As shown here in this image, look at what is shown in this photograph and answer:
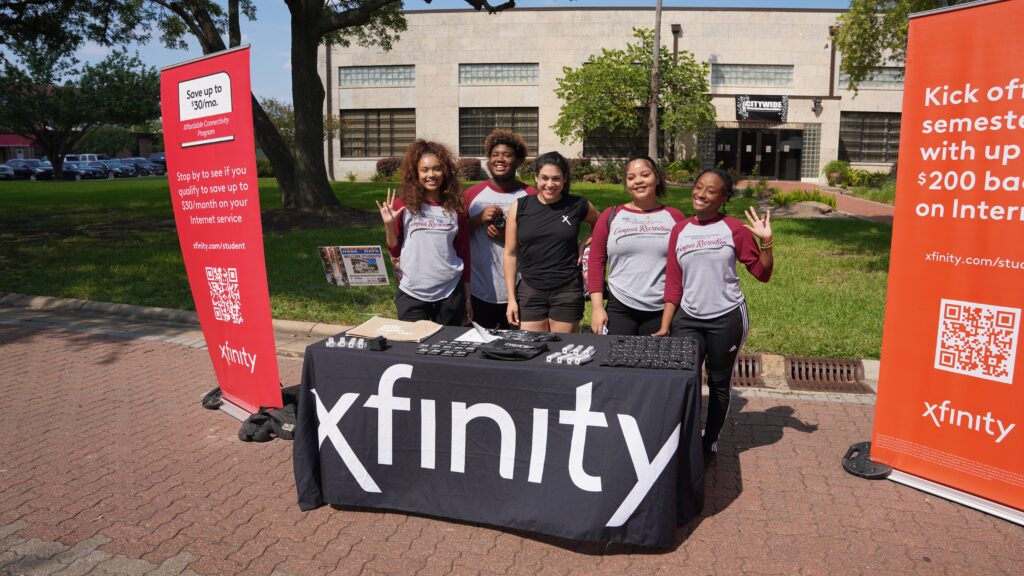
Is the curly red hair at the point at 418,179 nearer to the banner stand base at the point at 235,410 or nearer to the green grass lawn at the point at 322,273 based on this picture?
the banner stand base at the point at 235,410

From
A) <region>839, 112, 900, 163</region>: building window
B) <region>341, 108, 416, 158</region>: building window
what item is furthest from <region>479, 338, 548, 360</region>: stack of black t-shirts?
<region>839, 112, 900, 163</region>: building window

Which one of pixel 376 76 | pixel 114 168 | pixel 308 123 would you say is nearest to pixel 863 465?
pixel 308 123

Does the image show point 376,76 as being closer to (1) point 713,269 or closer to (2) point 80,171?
(2) point 80,171

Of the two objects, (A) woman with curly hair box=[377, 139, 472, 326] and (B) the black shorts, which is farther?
(B) the black shorts

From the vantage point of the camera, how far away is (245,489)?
4.57m

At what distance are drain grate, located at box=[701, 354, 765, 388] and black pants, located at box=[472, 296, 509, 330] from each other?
2.18 meters

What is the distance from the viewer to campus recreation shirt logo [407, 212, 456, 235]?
5031mm

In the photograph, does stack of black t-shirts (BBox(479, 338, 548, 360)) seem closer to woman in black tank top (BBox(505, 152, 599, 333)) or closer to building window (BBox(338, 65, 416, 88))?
woman in black tank top (BBox(505, 152, 599, 333))

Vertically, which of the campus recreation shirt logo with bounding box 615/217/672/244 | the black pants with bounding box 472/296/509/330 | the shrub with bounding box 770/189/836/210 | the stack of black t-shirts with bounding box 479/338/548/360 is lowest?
the black pants with bounding box 472/296/509/330

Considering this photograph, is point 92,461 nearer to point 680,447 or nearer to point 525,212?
point 525,212

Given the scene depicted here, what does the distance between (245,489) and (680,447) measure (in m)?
2.60

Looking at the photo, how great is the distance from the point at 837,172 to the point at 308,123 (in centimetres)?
2361

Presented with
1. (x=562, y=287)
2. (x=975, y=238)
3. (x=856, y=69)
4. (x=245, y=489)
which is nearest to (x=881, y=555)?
(x=975, y=238)

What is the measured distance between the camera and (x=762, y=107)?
34562mm
